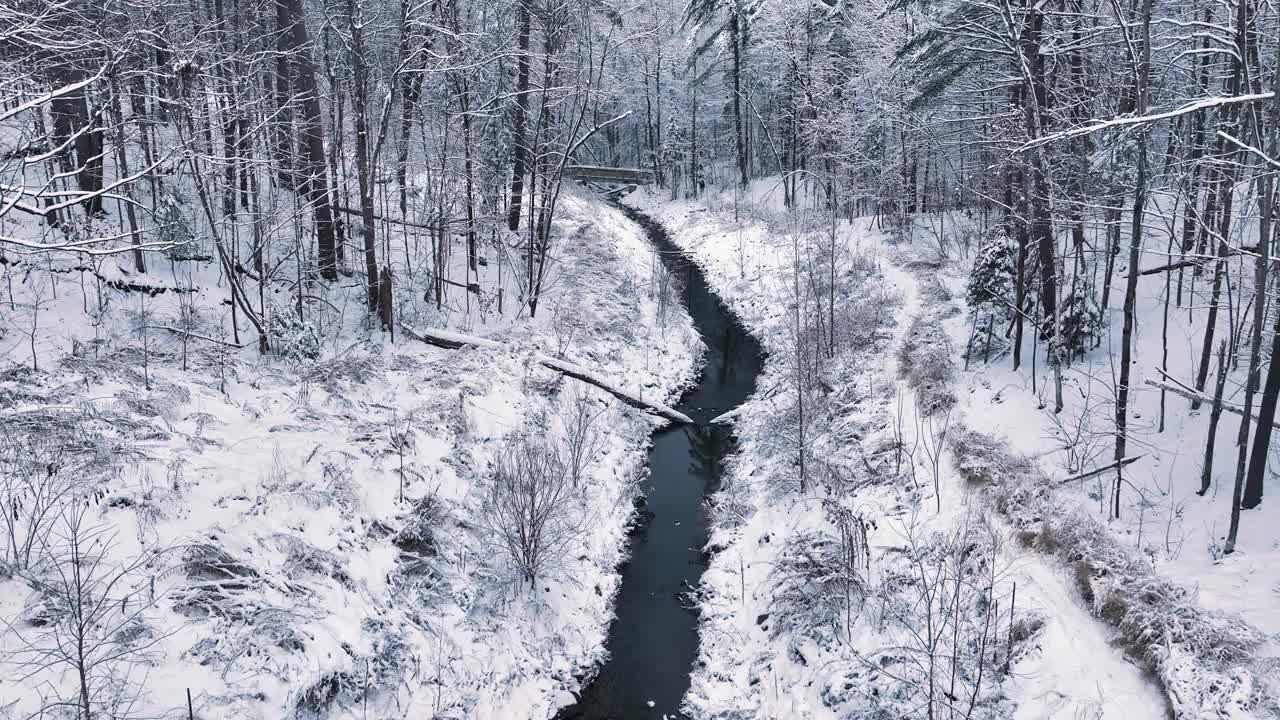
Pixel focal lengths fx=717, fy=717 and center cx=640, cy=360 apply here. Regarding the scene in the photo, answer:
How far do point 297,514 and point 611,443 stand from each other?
5.88 m

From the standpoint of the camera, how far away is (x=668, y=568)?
10102 millimetres

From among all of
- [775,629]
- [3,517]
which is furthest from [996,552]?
[3,517]

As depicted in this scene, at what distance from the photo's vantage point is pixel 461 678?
23.5ft

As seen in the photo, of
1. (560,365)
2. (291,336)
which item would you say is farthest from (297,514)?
(560,365)

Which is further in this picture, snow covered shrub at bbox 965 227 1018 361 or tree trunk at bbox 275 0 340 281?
tree trunk at bbox 275 0 340 281

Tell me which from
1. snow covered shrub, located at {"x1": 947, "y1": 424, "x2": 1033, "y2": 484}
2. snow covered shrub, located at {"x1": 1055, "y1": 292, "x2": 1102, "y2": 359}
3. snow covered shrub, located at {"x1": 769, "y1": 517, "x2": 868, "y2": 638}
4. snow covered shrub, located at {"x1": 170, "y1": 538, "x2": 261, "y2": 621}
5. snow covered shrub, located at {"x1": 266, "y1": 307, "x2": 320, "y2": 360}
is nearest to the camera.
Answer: snow covered shrub, located at {"x1": 170, "y1": 538, "x2": 261, "y2": 621}

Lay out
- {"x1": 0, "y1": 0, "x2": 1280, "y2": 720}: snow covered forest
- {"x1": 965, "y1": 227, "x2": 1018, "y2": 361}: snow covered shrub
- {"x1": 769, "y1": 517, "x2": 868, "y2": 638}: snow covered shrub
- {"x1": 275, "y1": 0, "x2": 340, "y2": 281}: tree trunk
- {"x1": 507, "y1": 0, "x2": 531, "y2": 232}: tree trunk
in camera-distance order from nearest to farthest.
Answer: {"x1": 0, "y1": 0, "x2": 1280, "y2": 720}: snow covered forest
{"x1": 769, "y1": 517, "x2": 868, "y2": 638}: snow covered shrub
{"x1": 965, "y1": 227, "x2": 1018, "y2": 361}: snow covered shrub
{"x1": 275, "y1": 0, "x2": 340, "y2": 281}: tree trunk
{"x1": 507, "y1": 0, "x2": 531, "y2": 232}: tree trunk

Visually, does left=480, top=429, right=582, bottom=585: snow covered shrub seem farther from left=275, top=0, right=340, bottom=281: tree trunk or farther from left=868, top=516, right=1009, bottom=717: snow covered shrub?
left=275, top=0, right=340, bottom=281: tree trunk

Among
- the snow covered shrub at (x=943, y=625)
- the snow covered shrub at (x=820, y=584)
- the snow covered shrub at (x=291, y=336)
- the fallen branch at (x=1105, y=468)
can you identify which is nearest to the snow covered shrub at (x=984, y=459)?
the fallen branch at (x=1105, y=468)

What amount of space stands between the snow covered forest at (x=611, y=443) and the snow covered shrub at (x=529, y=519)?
0.23 ft

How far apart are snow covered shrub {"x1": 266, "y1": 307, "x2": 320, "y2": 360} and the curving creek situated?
6.12m

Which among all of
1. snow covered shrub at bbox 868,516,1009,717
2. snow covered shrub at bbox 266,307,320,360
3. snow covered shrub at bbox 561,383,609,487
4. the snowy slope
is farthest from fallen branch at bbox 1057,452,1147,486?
snow covered shrub at bbox 266,307,320,360

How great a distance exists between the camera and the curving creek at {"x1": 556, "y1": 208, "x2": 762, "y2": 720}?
25.8 feet

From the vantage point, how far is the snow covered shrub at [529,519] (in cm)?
845
